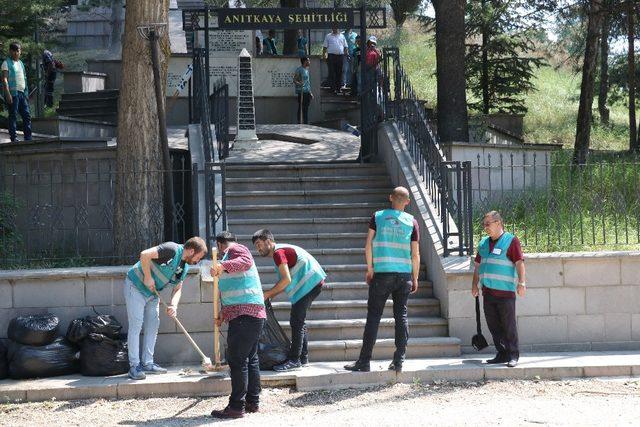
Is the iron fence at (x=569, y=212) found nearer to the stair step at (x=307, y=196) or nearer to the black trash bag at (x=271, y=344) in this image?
the stair step at (x=307, y=196)

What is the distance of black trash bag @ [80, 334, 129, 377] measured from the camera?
10250mm

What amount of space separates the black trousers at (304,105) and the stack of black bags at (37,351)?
12.3m

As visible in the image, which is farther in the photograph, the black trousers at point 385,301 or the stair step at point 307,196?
the stair step at point 307,196

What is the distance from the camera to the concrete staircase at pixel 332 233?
36.3 ft

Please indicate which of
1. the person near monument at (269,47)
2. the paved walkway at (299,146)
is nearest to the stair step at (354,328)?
the paved walkway at (299,146)

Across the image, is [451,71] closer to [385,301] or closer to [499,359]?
[499,359]

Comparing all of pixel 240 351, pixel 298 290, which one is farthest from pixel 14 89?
pixel 240 351

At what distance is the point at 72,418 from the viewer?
9.10m

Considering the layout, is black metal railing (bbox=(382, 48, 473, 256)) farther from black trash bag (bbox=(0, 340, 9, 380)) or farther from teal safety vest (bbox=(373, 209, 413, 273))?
black trash bag (bbox=(0, 340, 9, 380))

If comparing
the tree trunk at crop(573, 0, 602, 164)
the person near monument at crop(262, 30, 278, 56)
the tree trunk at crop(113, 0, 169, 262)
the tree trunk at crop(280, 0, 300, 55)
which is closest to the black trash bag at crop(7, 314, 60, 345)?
the tree trunk at crop(113, 0, 169, 262)

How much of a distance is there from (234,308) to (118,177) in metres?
3.67

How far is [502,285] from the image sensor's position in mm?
10234

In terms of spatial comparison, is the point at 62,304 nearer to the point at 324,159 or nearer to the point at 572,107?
the point at 324,159

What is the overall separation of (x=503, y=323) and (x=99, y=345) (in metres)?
3.99
